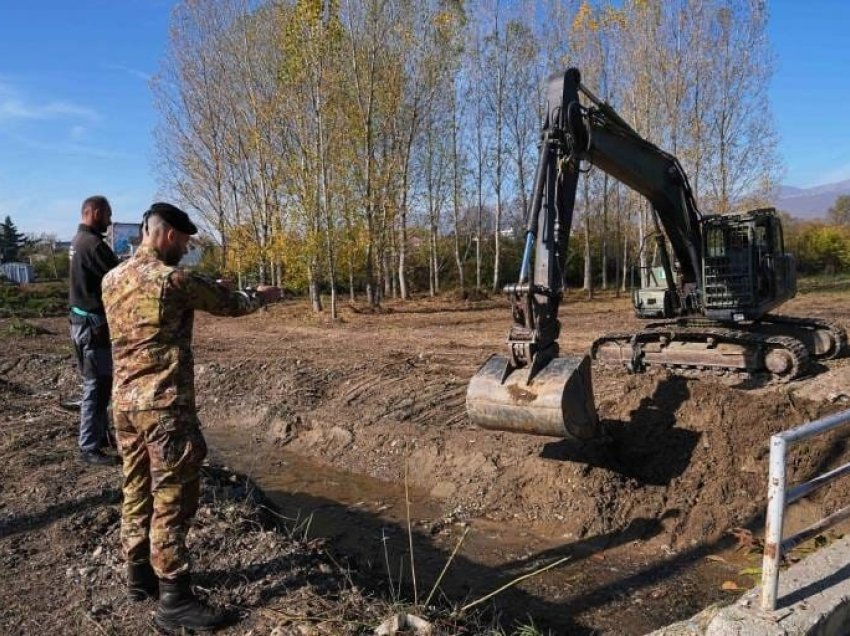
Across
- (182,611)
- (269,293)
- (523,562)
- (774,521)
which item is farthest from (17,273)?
(774,521)

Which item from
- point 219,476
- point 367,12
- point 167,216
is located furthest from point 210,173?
point 167,216

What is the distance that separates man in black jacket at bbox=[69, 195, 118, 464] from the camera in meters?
5.26

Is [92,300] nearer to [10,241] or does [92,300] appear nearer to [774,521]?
[774,521]

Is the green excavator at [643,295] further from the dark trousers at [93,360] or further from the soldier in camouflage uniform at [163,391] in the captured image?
the dark trousers at [93,360]

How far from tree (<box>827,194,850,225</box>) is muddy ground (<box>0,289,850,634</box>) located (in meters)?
37.7

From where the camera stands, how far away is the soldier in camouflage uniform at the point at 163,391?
11.0 ft

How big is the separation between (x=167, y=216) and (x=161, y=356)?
0.68 m

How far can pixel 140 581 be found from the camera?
142 inches

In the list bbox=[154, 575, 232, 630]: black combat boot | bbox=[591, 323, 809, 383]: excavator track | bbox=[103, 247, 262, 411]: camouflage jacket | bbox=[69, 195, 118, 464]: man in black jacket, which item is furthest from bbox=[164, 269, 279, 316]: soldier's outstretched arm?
bbox=[591, 323, 809, 383]: excavator track

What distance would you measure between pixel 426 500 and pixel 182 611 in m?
3.55

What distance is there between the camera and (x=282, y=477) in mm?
7516

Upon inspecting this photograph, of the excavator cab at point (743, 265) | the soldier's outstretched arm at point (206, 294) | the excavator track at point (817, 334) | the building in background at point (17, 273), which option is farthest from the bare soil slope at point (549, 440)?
the building in background at point (17, 273)

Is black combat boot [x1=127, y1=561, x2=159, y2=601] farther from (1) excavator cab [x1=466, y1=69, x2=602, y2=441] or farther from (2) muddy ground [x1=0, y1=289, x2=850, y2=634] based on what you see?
(1) excavator cab [x1=466, y1=69, x2=602, y2=441]

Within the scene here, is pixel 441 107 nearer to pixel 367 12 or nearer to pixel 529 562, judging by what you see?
pixel 367 12
